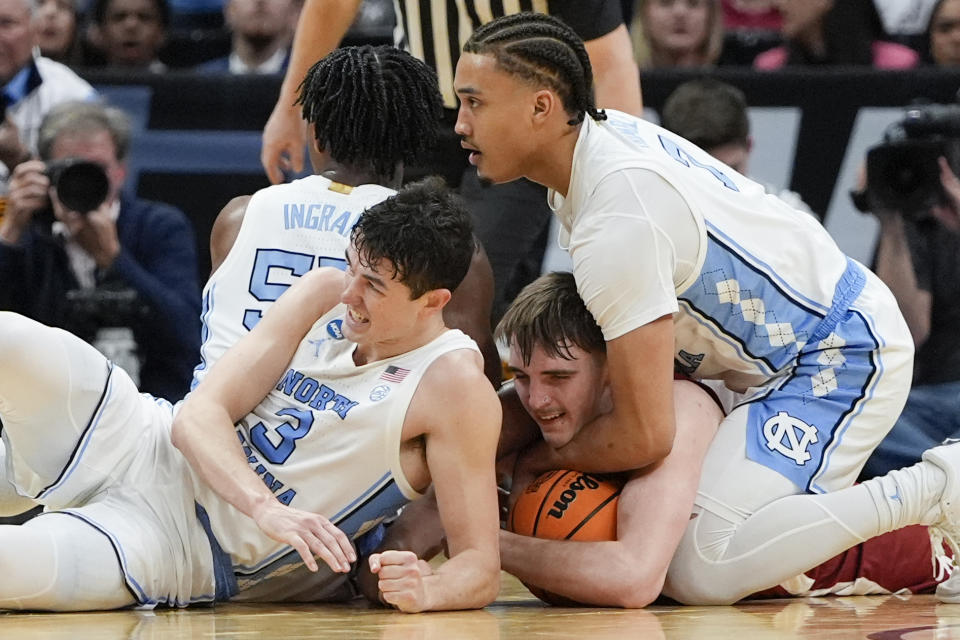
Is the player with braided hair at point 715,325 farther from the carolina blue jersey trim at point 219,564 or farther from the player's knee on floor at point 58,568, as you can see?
the player's knee on floor at point 58,568

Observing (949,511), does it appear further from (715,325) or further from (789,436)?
(715,325)

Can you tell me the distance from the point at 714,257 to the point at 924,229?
2.55 m

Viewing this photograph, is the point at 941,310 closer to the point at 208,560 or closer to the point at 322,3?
the point at 322,3

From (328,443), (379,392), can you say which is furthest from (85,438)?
(379,392)

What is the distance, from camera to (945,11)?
20.4 feet

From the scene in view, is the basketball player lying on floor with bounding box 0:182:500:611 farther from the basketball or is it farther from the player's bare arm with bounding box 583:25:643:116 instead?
the player's bare arm with bounding box 583:25:643:116

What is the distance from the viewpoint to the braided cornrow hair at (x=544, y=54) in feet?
10.6

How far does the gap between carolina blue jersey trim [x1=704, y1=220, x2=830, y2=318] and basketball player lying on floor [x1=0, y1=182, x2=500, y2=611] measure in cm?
57

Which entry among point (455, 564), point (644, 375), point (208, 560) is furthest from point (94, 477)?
point (644, 375)

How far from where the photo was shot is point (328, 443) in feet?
10.0

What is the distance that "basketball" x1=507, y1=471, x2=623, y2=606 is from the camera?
3293 mm

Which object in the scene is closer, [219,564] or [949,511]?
[219,564]

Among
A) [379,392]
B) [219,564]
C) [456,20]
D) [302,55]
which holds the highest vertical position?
[456,20]

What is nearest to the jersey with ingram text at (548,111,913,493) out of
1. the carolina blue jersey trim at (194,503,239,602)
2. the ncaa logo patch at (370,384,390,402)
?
the ncaa logo patch at (370,384,390,402)
